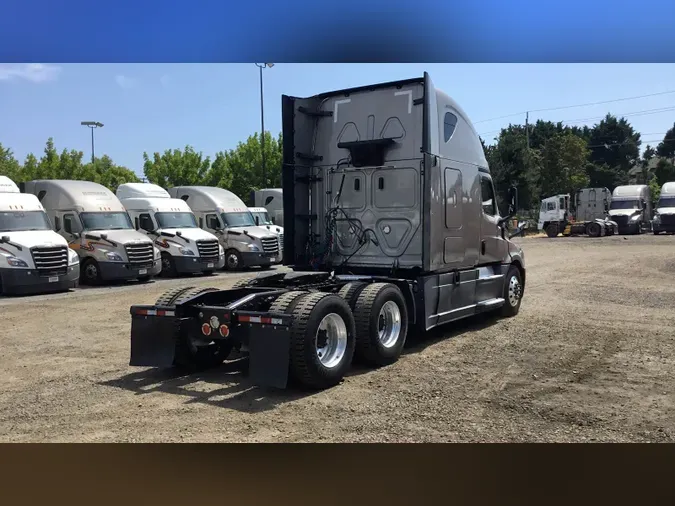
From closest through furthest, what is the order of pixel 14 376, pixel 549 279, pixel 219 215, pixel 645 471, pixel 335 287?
pixel 645 471 → pixel 14 376 → pixel 335 287 → pixel 549 279 → pixel 219 215

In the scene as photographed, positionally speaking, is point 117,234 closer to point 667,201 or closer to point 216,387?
point 216,387

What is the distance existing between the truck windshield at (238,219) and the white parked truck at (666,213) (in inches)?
1097

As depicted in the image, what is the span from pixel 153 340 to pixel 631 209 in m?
39.6

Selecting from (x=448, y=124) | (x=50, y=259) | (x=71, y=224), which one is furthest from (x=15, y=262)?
(x=448, y=124)

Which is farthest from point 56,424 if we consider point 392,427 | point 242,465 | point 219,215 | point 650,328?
point 219,215

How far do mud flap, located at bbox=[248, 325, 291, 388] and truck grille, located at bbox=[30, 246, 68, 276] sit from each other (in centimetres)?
1095

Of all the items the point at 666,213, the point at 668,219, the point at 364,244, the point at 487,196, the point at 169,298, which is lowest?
the point at 169,298

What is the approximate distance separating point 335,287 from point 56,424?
11.9ft

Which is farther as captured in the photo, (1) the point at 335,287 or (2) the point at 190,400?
(1) the point at 335,287

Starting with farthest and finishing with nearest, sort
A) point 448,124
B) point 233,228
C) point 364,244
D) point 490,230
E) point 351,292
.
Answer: point 233,228
point 490,230
point 364,244
point 448,124
point 351,292

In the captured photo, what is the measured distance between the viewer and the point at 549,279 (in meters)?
17.2

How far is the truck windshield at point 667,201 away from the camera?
3852 centimetres

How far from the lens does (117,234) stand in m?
17.7

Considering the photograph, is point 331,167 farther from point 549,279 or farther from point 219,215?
point 219,215
